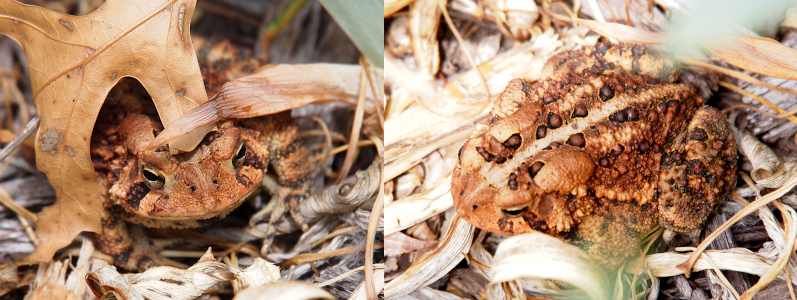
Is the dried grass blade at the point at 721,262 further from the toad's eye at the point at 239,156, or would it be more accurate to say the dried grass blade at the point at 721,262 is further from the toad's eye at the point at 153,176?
the toad's eye at the point at 153,176

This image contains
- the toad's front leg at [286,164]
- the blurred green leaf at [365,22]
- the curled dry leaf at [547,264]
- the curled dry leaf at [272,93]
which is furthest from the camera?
the toad's front leg at [286,164]

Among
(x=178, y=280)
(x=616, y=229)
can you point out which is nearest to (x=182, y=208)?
(x=178, y=280)

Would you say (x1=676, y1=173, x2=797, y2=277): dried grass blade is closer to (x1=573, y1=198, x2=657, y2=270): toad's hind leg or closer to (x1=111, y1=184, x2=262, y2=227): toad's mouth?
(x1=573, y1=198, x2=657, y2=270): toad's hind leg

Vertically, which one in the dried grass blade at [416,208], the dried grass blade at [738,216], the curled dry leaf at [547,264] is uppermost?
the dried grass blade at [416,208]

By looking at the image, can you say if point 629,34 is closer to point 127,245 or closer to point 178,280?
point 178,280

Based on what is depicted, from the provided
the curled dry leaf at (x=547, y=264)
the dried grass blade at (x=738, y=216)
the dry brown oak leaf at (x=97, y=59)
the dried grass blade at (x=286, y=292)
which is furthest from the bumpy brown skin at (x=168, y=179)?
the dried grass blade at (x=738, y=216)

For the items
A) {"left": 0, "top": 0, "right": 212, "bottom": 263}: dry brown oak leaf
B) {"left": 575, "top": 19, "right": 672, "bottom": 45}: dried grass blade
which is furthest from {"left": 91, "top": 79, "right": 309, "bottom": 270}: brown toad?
{"left": 575, "top": 19, "right": 672, "bottom": 45}: dried grass blade

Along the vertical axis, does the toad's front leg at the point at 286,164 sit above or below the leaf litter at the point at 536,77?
above
